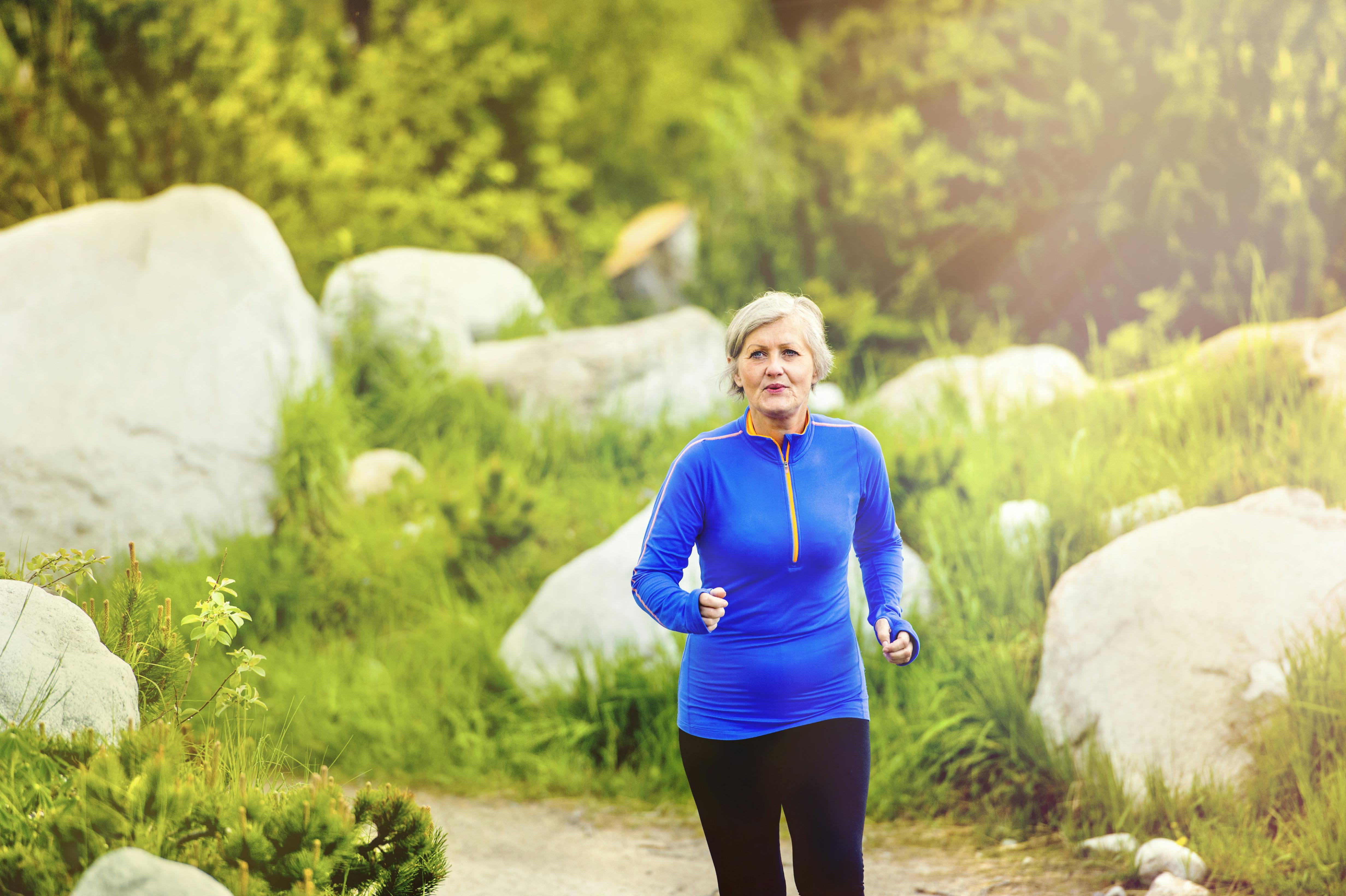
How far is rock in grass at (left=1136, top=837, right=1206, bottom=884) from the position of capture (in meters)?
2.97

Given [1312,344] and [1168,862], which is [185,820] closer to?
[1168,862]

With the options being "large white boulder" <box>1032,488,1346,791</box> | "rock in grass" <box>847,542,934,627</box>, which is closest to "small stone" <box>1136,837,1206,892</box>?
"large white boulder" <box>1032,488,1346,791</box>

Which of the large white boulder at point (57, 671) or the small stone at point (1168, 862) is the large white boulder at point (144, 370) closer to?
the large white boulder at point (57, 671)

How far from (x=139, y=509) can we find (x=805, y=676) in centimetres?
437

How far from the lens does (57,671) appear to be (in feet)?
6.82

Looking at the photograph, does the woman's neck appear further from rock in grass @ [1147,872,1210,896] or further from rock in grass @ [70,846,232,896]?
rock in grass @ [1147,872,1210,896]

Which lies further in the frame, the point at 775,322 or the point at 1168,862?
the point at 1168,862

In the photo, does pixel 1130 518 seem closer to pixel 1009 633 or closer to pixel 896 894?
pixel 1009 633

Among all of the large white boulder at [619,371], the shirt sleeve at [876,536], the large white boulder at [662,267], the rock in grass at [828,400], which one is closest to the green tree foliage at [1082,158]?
the large white boulder at [662,267]

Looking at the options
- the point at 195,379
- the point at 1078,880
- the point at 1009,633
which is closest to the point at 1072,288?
the point at 1009,633

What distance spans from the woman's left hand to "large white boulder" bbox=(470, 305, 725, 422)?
4.28m

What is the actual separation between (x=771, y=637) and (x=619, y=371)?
15.2 ft

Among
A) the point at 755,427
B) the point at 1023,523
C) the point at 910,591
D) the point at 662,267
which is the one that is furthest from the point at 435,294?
the point at 755,427

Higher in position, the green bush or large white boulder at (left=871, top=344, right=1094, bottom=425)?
large white boulder at (left=871, top=344, right=1094, bottom=425)
